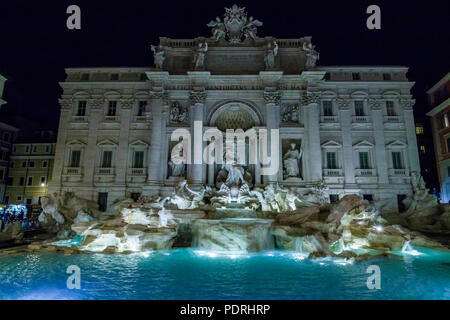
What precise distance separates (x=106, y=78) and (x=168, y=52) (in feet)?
20.8

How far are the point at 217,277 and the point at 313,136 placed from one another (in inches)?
628

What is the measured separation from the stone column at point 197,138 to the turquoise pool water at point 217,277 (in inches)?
383

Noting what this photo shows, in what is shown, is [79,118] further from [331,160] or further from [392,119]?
[392,119]

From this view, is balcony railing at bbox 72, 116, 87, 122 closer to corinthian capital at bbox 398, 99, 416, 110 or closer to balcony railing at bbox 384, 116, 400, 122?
balcony railing at bbox 384, 116, 400, 122

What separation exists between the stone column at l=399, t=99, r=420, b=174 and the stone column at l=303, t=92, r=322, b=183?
767cm

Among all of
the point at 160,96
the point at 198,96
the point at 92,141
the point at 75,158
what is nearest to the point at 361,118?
the point at 198,96

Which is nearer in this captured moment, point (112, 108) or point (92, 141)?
point (92, 141)

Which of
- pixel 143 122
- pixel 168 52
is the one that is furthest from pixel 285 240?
pixel 168 52

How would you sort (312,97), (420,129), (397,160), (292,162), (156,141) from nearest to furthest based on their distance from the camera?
(292,162)
(156,141)
(312,97)
(397,160)
(420,129)

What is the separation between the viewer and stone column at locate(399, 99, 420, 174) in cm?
2025

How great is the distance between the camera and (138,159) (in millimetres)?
21422

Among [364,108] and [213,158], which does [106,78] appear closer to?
[213,158]

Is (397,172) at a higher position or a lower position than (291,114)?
lower

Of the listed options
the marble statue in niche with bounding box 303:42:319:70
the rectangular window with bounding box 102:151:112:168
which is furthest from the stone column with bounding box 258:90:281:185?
the rectangular window with bounding box 102:151:112:168
